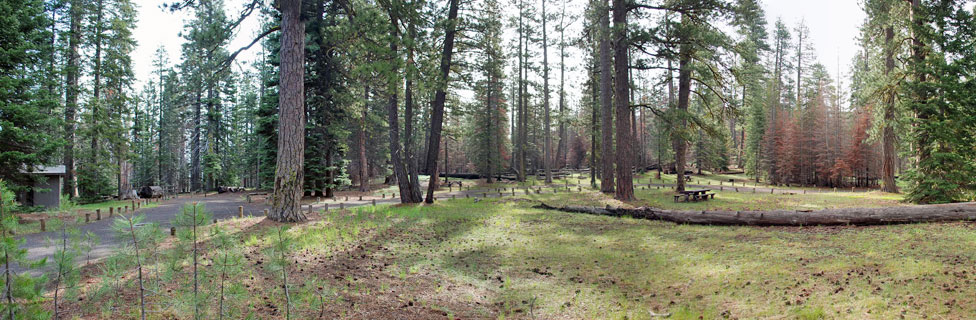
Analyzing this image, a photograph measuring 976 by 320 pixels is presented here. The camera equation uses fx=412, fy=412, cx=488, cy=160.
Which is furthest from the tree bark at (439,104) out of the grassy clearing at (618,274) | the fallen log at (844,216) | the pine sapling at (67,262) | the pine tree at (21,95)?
the pine sapling at (67,262)

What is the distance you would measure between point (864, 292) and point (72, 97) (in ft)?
95.9

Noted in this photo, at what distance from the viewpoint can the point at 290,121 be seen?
9.46 metres

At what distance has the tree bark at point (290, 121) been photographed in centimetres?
946

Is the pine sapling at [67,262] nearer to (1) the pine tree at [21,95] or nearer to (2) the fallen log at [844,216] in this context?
(2) the fallen log at [844,216]

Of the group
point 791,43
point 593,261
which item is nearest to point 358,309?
point 593,261

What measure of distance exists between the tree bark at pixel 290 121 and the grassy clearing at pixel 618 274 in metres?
0.72

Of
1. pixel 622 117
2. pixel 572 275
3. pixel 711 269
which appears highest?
pixel 622 117

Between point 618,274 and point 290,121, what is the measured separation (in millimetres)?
7708

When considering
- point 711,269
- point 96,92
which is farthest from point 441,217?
point 96,92

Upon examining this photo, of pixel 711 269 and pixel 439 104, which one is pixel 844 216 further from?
pixel 439 104

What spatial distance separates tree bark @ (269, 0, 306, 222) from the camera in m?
9.46

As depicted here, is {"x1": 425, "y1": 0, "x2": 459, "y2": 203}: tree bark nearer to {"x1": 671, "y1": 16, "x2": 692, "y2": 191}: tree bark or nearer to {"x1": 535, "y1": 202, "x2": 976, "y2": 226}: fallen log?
{"x1": 671, "y1": 16, "x2": 692, "y2": 191}: tree bark

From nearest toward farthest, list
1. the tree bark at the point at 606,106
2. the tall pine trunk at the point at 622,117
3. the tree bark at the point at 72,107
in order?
1. the tall pine trunk at the point at 622,117
2. the tree bark at the point at 606,106
3. the tree bark at the point at 72,107

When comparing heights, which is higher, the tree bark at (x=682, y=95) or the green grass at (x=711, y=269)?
the tree bark at (x=682, y=95)
